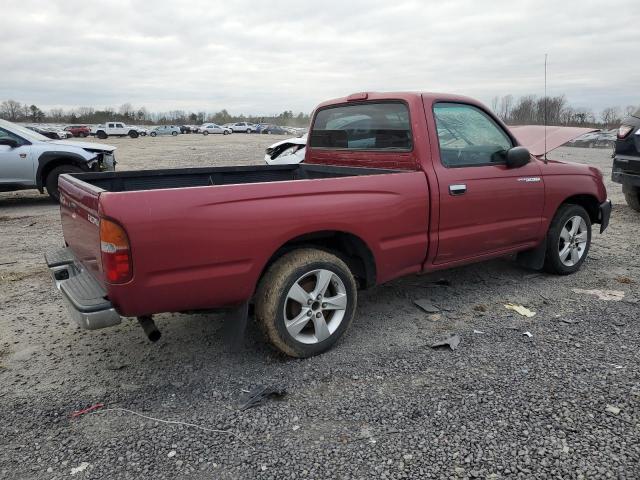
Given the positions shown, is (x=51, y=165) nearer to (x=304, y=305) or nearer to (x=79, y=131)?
(x=304, y=305)

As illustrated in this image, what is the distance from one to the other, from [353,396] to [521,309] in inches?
80.6

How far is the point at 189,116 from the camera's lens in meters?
108

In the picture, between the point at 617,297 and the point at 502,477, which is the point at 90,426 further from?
the point at 617,297

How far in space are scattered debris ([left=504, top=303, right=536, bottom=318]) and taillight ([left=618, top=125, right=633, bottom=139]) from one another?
4.90m

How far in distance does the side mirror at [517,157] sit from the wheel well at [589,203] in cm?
101

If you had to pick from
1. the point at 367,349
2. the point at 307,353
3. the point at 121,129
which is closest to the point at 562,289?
the point at 367,349

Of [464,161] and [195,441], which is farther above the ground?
[464,161]

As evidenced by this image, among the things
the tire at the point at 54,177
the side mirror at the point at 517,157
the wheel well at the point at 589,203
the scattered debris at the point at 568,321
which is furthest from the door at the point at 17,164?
the scattered debris at the point at 568,321

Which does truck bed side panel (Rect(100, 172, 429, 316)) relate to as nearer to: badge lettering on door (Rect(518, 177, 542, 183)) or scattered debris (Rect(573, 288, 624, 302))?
badge lettering on door (Rect(518, 177, 542, 183))

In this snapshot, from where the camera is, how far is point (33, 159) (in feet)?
31.1

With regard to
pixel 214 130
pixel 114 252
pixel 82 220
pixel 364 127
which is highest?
pixel 214 130

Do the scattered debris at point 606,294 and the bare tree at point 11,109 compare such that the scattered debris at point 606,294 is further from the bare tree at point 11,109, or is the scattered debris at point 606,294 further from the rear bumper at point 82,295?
the bare tree at point 11,109

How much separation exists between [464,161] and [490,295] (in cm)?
133

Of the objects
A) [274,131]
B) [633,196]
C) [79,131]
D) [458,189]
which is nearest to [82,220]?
[458,189]
